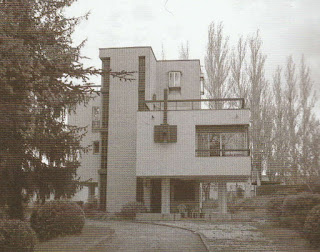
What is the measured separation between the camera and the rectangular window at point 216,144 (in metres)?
11.4

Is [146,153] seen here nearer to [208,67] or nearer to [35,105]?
[208,67]

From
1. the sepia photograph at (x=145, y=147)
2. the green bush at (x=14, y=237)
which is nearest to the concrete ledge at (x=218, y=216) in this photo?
the sepia photograph at (x=145, y=147)

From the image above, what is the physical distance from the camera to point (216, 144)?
12.0m

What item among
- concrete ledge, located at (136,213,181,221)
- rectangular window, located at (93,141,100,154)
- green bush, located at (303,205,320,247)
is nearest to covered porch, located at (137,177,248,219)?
concrete ledge, located at (136,213,181,221)

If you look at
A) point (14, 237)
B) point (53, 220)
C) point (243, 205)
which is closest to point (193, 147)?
point (243, 205)

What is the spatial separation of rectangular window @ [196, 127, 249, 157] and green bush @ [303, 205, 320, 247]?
5945 mm

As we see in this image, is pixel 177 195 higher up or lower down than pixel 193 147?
lower down

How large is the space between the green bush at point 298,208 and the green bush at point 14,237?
397cm

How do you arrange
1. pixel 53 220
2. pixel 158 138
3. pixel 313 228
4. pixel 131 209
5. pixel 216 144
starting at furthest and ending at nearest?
1. pixel 216 144
2. pixel 158 138
3. pixel 131 209
4. pixel 53 220
5. pixel 313 228

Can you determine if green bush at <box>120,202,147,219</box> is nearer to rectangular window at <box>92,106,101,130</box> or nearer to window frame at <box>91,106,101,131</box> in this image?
window frame at <box>91,106,101,131</box>

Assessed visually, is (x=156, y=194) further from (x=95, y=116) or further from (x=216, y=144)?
(x=95, y=116)

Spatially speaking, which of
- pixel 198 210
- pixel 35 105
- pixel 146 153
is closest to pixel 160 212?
pixel 198 210

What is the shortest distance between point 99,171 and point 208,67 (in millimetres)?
5184

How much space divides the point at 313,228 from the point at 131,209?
688 cm
